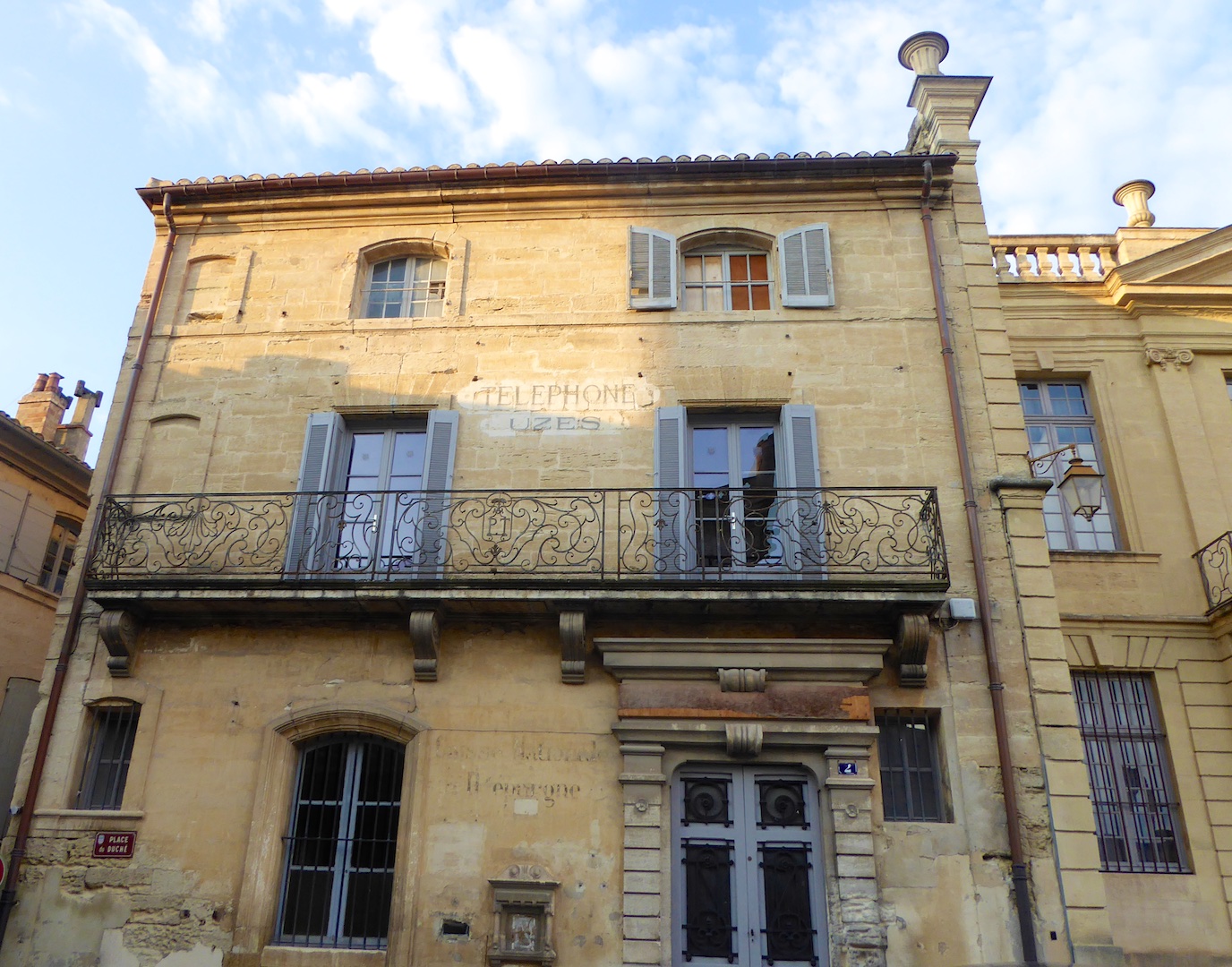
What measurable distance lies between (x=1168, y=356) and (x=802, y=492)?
6719mm

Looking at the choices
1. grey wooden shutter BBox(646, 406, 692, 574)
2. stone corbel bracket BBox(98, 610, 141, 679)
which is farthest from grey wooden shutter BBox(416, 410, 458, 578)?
stone corbel bracket BBox(98, 610, 141, 679)

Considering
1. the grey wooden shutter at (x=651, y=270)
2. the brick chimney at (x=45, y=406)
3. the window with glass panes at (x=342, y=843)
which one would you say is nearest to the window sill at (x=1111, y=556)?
the grey wooden shutter at (x=651, y=270)

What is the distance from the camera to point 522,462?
9.79m

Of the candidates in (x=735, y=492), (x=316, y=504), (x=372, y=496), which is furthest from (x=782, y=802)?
(x=316, y=504)

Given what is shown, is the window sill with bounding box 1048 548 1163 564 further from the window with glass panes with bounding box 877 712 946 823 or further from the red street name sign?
the red street name sign

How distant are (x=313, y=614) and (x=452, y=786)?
2.10 m

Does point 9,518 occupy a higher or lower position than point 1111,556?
higher

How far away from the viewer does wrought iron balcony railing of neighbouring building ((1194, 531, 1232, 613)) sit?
11336mm

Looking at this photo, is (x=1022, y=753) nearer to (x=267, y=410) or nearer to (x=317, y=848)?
(x=317, y=848)

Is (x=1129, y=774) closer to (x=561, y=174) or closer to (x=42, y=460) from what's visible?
(x=561, y=174)

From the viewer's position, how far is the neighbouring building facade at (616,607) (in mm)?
8086

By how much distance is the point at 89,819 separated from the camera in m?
8.57

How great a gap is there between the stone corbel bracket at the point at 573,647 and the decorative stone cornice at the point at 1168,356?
8.92 metres

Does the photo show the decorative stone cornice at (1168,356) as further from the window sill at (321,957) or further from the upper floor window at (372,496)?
the window sill at (321,957)
